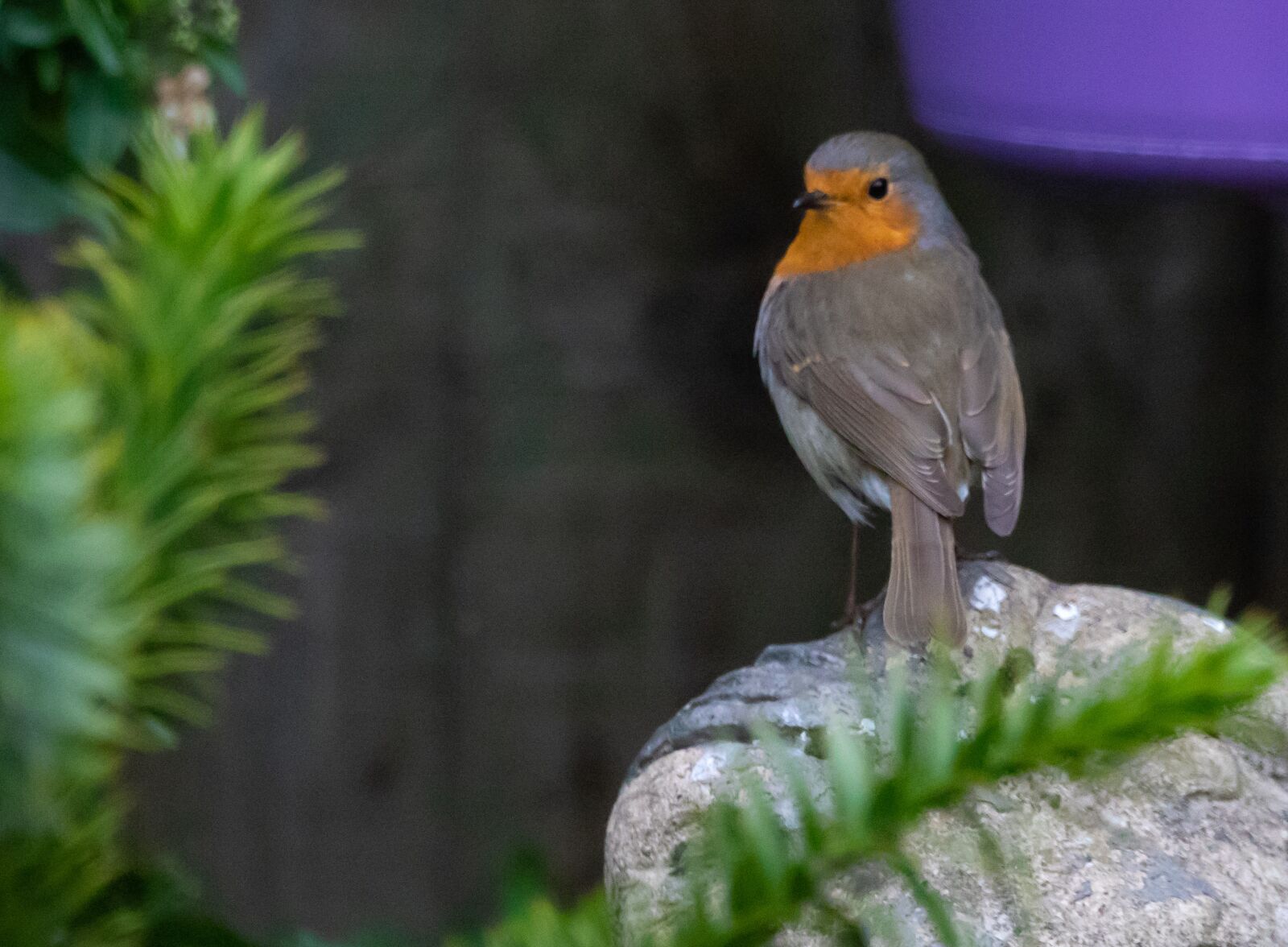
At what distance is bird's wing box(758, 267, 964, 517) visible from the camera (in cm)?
156

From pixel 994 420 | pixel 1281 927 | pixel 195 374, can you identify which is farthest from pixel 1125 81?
pixel 195 374

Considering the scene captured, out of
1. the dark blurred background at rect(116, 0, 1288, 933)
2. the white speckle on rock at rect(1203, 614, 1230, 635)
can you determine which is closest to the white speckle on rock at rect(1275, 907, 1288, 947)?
the white speckle on rock at rect(1203, 614, 1230, 635)

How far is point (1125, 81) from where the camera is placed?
1250 millimetres

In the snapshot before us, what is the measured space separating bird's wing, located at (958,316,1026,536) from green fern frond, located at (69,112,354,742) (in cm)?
103

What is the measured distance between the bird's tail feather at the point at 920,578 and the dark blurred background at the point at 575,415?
648 mm

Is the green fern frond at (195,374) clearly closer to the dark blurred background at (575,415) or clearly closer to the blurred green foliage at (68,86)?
the blurred green foliage at (68,86)

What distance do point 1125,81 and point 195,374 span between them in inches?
38.1

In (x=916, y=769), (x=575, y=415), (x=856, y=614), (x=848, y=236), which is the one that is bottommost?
(x=856, y=614)

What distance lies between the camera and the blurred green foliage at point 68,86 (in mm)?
991

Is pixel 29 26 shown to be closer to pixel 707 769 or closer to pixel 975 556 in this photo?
pixel 707 769

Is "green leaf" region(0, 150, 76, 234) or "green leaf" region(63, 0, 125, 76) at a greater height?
"green leaf" region(63, 0, 125, 76)

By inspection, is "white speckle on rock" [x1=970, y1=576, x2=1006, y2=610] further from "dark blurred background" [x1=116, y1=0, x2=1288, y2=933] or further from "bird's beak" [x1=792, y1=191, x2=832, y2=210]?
"dark blurred background" [x1=116, y1=0, x2=1288, y2=933]

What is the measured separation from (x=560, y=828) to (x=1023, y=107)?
4.68 feet

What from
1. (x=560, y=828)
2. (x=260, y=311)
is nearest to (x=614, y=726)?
(x=560, y=828)
